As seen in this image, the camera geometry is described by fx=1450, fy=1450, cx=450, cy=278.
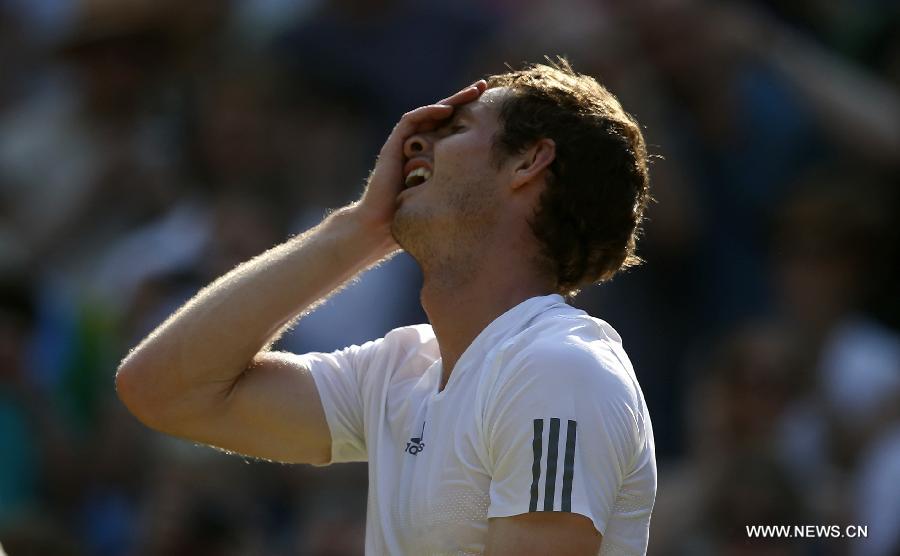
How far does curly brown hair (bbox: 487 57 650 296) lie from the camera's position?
3523 millimetres

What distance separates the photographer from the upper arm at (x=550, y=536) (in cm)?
291

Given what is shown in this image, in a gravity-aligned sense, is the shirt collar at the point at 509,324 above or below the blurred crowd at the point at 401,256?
below

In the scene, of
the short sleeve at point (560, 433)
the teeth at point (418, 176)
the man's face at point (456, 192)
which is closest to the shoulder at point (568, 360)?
the short sleeve at point (560, 433)

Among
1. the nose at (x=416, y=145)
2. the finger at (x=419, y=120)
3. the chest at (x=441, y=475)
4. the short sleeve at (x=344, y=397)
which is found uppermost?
the finger at (x=419, y=120)

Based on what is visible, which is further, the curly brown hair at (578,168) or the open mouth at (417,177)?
the open mouth at (417,177)

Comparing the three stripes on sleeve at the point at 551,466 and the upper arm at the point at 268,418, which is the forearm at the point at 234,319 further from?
the three stripes on sleeve at the point at 551,466

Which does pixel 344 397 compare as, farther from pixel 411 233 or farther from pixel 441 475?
pixel 441 475

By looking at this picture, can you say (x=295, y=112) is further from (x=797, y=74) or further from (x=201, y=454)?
(x=797, y=74)

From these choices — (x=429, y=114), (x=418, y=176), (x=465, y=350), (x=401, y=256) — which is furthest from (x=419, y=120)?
(x=401, y=256)

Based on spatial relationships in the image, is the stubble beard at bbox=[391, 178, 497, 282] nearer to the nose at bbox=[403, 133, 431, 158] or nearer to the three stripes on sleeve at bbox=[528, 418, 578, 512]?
the nose at bbox=[403, 133, 431, 158]

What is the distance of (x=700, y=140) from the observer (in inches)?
281

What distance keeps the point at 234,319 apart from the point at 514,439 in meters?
0.95

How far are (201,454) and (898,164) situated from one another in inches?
140

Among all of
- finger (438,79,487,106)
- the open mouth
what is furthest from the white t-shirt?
finger (438,79,487,106)
